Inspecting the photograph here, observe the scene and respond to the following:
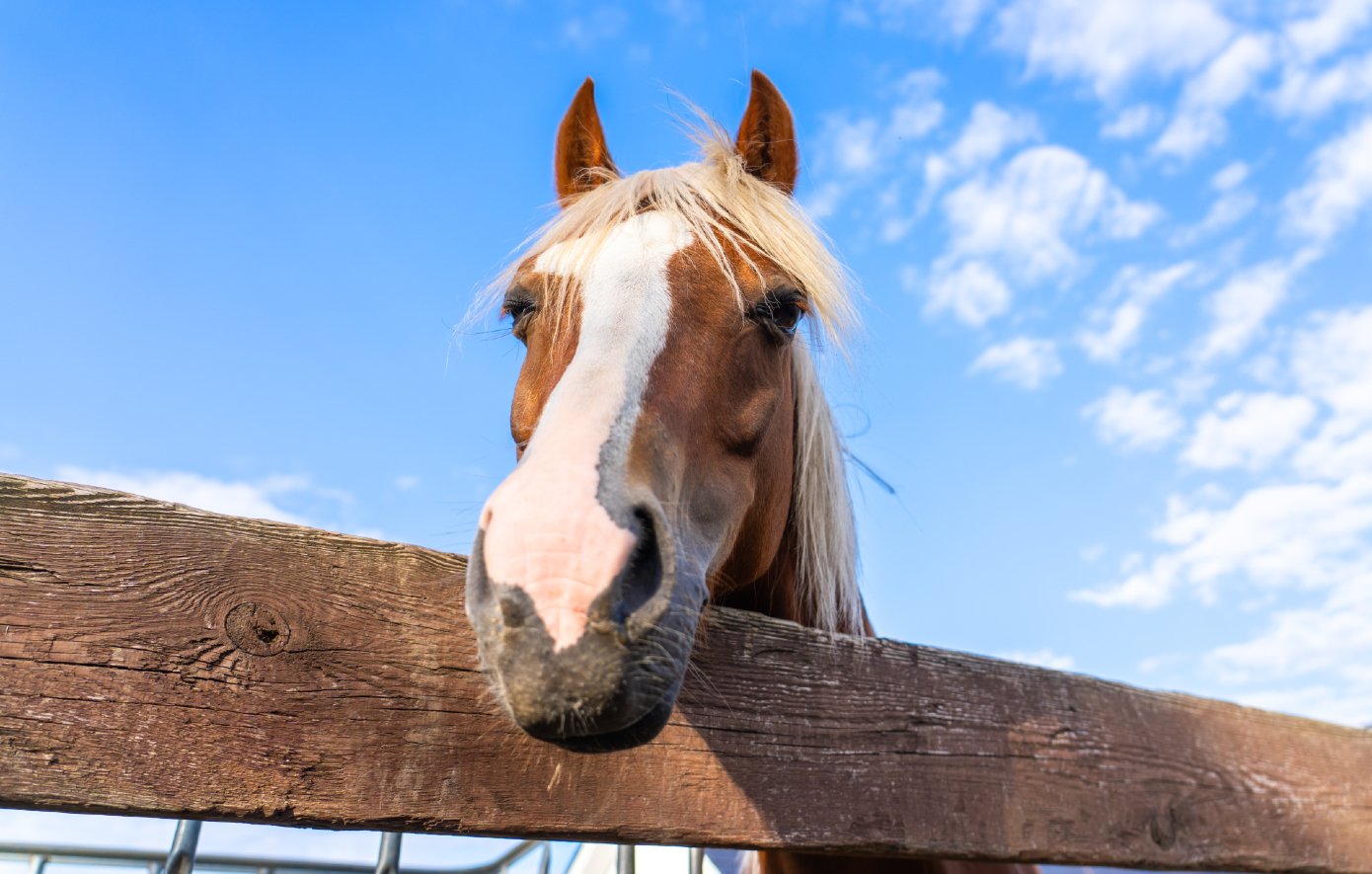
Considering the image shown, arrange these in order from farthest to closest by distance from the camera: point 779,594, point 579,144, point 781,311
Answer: point 579,144 → point 779,594 → point 781,311

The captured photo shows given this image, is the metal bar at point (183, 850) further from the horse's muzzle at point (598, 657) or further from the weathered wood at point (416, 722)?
the horse's muzzle at point (598, 657)

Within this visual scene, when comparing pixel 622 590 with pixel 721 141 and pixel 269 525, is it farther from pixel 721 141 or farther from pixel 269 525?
pixel 721 141

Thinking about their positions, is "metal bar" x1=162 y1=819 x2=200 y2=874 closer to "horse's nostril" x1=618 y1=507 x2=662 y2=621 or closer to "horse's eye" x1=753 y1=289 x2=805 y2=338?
"horse's nostril" x1=618 y1=507 x2=662 y2=621

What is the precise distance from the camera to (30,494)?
1.10 m

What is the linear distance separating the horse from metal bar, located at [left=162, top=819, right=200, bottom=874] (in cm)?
106

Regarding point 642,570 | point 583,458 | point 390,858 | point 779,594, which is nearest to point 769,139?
point 779,594

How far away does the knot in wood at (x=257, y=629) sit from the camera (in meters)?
1.12

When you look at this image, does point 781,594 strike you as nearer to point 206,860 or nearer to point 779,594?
point 779,594

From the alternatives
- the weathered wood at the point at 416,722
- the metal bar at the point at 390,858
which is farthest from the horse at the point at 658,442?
the metal bar at the point at 390,858

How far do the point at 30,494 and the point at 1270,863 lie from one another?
2.77m

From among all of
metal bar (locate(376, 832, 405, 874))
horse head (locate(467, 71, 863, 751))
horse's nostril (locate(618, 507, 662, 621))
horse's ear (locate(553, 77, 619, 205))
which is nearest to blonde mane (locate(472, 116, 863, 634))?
horse head (locate(467, 71, 863, 751))

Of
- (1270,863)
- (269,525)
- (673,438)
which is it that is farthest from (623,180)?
(1270,863)

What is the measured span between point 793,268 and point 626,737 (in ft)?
3.99

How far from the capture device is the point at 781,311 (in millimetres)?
1861
